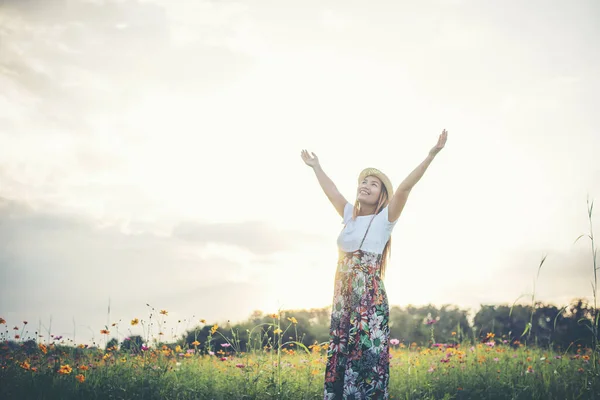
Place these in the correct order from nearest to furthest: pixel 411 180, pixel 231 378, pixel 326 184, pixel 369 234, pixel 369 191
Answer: pixel 411 180 < pixel 369 234 < pixel 369 191 < pixel 326 184 < pixel 231 378

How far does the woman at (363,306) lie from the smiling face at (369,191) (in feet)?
0.09

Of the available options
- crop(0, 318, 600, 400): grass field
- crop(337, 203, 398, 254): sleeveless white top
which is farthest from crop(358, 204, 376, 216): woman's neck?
crop(0, 318, 600, 400): grass field

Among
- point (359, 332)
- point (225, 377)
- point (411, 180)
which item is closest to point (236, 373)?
point (225, 377)

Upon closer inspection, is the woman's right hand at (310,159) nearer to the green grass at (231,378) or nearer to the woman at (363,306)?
the woman at (363,306)

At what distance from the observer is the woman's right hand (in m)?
5.57

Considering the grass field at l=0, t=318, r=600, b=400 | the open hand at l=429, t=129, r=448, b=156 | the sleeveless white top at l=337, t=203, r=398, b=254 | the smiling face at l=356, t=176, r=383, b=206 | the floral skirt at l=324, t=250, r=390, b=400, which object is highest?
the open hand at l=429, t=129, r=448, b=156

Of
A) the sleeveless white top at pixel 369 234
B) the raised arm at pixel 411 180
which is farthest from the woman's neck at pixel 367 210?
the raised arm at pixel 411 180

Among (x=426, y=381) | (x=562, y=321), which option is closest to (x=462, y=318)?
(x=562, y=321)

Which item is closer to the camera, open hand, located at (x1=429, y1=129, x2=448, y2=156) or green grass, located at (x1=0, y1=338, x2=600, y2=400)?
open hand, located at (x1=429, y1=129, x2=448, y2=156)

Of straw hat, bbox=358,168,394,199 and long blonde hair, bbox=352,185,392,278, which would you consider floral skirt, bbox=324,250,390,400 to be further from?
straw hat, bbox=358,168,394,199

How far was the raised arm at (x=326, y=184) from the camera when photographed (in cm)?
517

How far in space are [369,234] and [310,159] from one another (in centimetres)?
141

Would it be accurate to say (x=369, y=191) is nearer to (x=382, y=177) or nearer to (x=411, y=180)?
(x=382, y=177)

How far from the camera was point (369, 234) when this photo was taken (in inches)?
179
